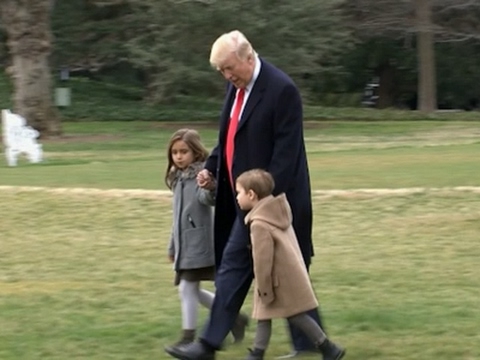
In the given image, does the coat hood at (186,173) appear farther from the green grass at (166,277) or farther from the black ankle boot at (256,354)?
the black ankle boot at (256,354)

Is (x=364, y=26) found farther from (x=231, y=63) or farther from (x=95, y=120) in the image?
(x=231, y=63)

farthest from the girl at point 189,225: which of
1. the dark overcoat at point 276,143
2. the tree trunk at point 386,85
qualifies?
the tree trunk at point 386,85

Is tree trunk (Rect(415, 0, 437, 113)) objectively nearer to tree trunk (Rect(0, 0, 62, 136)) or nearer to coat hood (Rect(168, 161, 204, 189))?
tree trunk (Rect(0, 0, 62, 136))

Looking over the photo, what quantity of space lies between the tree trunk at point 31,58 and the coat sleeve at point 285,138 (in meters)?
22.9

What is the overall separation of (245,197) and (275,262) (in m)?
0.36

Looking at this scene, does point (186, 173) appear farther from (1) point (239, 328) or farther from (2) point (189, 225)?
(1) point (239, 328)

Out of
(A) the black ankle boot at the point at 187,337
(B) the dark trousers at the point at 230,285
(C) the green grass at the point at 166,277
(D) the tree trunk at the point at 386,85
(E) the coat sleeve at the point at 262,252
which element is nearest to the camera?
(E) the coat sleeve at the point at 262,252

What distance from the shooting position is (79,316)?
7176mm

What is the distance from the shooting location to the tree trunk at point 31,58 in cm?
2783

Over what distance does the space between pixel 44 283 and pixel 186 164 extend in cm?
261

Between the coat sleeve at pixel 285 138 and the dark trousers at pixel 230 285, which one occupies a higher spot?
the coat sleeve at pixel 285 138

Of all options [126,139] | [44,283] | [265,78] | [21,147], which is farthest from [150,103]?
[265,78]

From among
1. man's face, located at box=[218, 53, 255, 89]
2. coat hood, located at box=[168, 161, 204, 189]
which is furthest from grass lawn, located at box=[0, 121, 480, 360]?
man's face, located at box=[218, 53, 255, 89]

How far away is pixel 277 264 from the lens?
5.57 m
